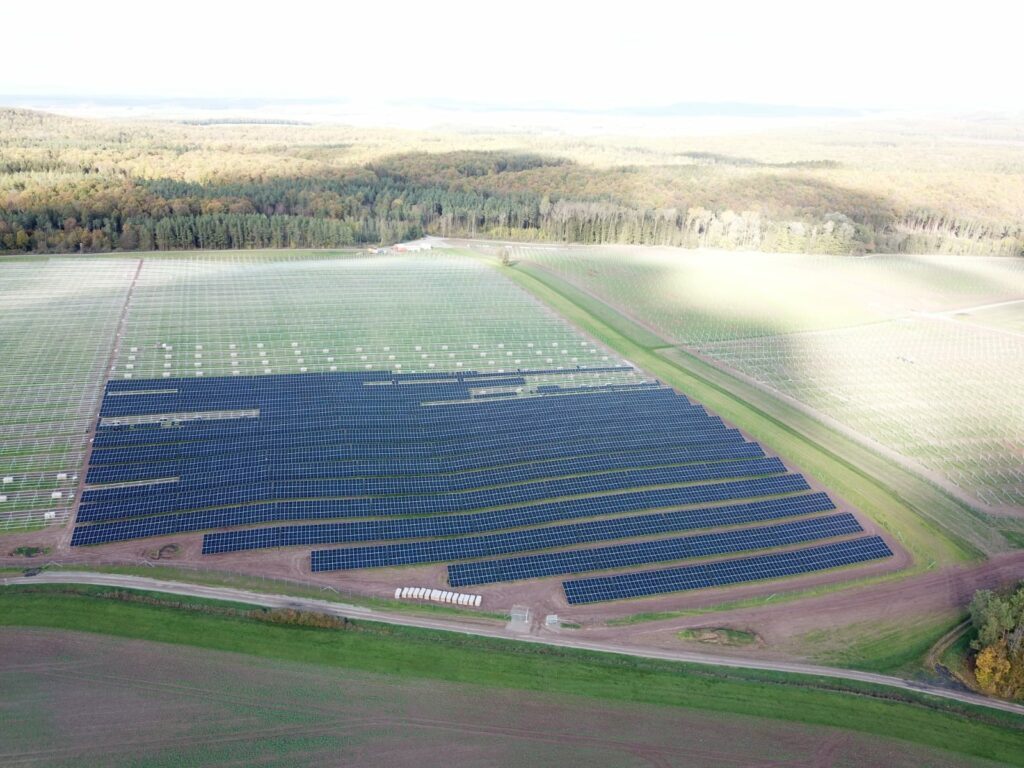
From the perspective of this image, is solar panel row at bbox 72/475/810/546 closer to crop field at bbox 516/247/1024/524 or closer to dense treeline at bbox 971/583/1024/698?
dense treeline at bbox 971/583/1024/698

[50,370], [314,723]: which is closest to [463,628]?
[314,723]

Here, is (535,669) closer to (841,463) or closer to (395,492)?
(395,492)

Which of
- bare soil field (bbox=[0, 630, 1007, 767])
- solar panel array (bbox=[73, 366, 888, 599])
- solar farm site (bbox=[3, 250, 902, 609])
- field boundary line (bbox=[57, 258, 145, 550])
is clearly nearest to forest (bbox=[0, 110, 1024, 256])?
field boundary line (bbox=[57, 258, 145, 550])

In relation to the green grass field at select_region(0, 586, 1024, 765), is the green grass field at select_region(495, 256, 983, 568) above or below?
above

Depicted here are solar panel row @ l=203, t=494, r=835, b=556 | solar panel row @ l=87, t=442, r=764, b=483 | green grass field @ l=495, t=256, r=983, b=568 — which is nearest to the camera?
solar panel row @ l=203, t=494, r=835, b=556

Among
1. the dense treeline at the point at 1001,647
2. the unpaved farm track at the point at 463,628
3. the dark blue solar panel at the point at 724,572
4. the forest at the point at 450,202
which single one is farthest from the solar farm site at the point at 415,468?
the forest at the point at 450,202
